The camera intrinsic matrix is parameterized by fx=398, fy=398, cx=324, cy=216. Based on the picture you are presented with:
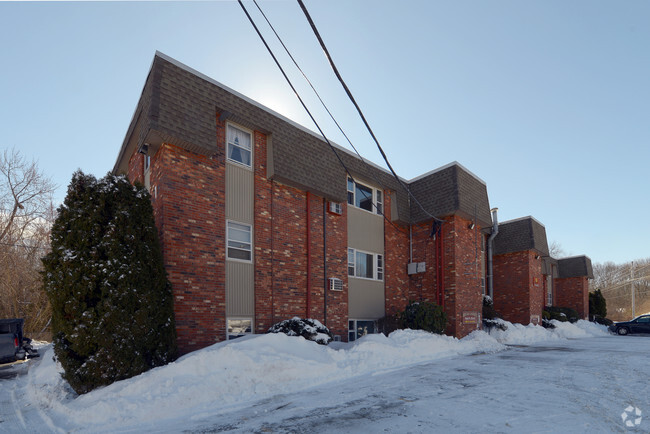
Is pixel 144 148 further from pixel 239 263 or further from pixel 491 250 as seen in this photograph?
pixel 491 250

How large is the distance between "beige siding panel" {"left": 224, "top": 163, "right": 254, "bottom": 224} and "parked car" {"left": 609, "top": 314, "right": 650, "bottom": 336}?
28096mm

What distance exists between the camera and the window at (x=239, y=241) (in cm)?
1199

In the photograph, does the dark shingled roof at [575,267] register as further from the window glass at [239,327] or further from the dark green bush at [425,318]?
the window glass at [239,327]

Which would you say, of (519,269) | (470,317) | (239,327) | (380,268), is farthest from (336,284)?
(519,269)

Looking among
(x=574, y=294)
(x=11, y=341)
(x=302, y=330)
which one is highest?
(x=302, y=330)

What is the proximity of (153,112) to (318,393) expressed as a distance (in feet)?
25.6

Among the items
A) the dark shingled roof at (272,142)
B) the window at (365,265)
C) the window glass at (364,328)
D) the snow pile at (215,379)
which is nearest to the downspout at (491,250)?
the dark shingled roof at (272,142)

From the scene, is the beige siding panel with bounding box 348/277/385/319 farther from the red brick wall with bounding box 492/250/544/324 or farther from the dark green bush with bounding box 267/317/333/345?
the red brick wall with bounding box 492/250/544/324

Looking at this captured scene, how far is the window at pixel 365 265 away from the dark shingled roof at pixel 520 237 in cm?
1147

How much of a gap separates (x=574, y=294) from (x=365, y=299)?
25986 millimetres

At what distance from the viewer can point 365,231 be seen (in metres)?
17.2

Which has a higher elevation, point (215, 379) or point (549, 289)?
point (215, 379)

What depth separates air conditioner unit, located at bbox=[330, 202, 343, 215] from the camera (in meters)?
15.4

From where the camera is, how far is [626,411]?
21.2 ft
